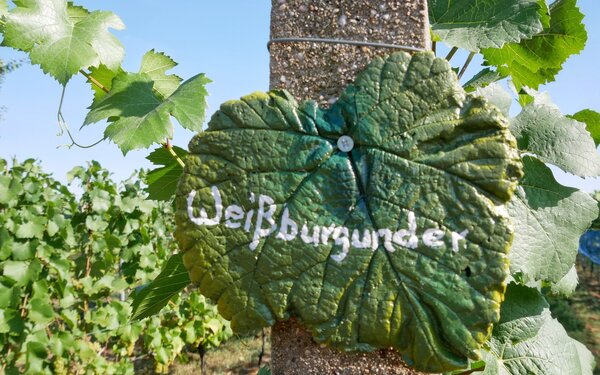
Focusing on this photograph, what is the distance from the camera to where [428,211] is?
0.91 m

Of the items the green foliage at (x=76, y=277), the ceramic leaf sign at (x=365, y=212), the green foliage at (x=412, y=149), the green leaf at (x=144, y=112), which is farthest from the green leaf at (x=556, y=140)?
the green foliage at (x=76, y=277)

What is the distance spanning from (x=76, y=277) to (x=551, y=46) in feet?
17.8

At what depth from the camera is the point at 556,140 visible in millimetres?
1282

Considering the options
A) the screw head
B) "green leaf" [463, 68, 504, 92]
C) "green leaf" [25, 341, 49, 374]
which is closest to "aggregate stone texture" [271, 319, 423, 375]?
the screw head

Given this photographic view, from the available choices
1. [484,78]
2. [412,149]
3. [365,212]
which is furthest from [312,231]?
[484,78]

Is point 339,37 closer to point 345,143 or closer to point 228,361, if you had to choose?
point 345,143

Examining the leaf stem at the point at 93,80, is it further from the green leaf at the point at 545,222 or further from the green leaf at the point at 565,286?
the green leaf at the point at 565,286

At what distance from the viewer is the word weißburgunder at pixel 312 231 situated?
90 centimetres

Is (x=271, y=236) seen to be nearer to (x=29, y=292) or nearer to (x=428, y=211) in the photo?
(x=428, y=211)

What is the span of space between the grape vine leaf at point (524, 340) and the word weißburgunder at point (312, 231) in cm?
46

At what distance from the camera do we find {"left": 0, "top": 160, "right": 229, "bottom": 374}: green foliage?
3996 mm

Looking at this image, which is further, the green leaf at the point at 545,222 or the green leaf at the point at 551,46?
the green leaf at the point at 551,46

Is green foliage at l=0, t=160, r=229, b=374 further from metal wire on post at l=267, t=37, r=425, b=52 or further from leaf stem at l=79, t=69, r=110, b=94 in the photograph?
metal wire on post at l=267, t=37, r=425, b=52

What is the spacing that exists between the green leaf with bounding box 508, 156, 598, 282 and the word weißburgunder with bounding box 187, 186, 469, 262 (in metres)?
0.31
